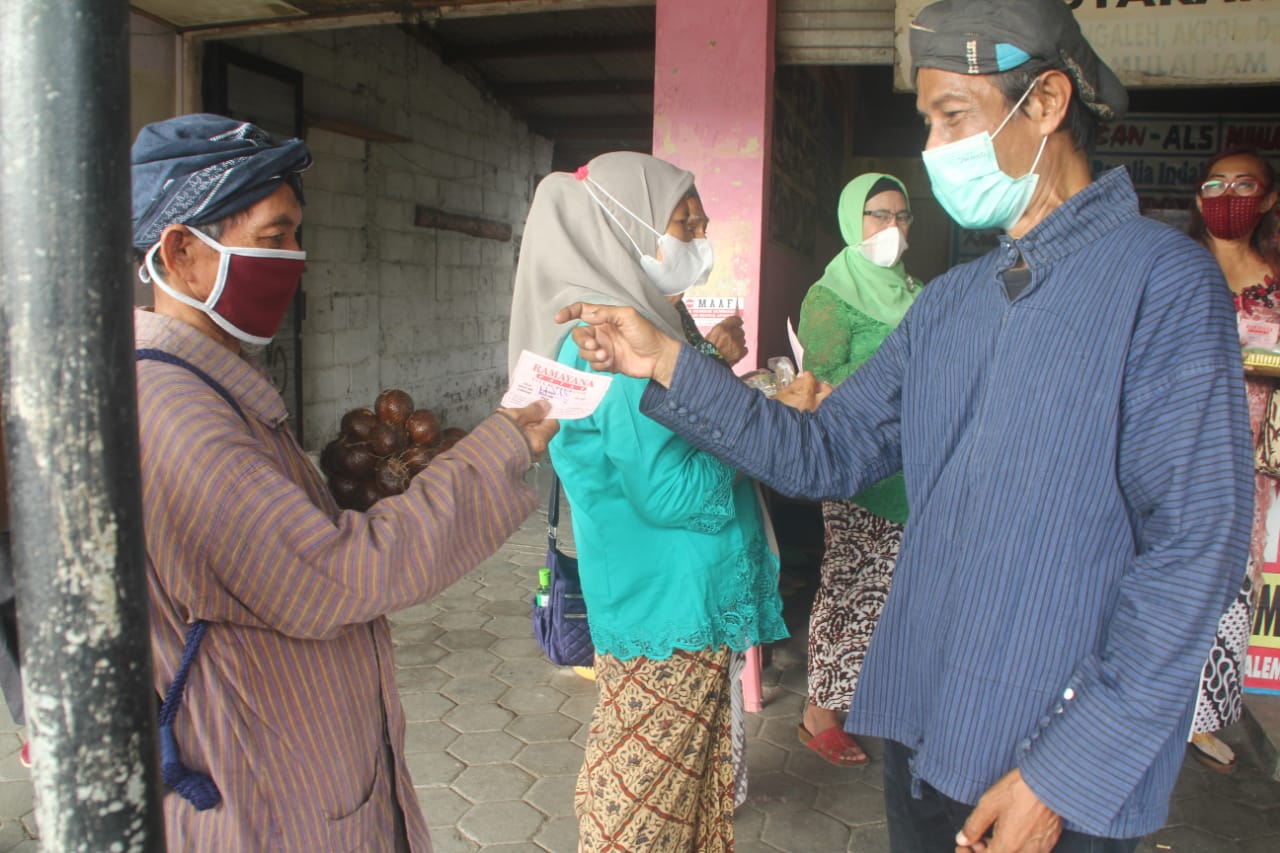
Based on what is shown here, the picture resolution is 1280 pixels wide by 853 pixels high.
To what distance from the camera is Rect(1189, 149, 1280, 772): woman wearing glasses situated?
3.19 meters

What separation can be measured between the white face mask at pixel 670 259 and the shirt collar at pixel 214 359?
1.07 m

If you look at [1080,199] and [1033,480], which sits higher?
[1080,199]

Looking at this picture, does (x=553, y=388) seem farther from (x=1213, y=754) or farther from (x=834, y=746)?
(x=1213, y=754)

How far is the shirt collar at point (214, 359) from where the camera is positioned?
1.30 metres

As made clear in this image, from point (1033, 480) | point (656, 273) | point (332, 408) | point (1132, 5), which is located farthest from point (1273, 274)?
point (332, 408)

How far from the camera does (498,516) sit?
52.9 inches

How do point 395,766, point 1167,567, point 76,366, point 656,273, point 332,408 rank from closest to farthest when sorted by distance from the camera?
point 76,366 → point 1167,567 → point 395,766 → point 656,273 → point 332,408

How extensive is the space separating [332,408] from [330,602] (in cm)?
634

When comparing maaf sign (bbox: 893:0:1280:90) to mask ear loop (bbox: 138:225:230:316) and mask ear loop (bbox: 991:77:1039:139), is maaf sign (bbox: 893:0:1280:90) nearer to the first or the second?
mask ear loop (bbox: 991:77:1039:139)

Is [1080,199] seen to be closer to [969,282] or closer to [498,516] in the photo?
[969,282]

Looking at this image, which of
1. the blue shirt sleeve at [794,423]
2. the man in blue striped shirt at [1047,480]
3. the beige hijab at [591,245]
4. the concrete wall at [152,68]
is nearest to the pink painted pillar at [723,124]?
the beige hijab at [591,245]

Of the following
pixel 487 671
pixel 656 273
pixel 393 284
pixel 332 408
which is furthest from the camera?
pixel 393 284

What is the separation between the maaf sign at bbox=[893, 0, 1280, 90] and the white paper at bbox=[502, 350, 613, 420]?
271 centimetres

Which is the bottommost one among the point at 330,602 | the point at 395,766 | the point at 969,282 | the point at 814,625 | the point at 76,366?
the point at 814,625
